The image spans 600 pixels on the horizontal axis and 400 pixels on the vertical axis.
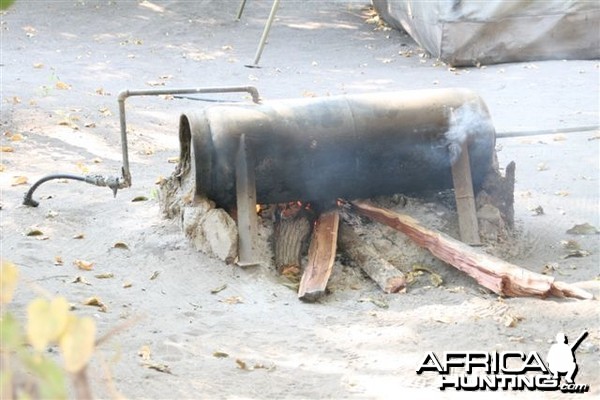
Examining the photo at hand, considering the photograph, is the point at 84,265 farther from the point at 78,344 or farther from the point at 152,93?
the point at 78,344

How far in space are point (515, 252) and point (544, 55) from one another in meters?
6.94

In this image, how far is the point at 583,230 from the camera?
6148 millimetres

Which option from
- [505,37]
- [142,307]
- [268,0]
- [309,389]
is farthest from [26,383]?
[268,0]

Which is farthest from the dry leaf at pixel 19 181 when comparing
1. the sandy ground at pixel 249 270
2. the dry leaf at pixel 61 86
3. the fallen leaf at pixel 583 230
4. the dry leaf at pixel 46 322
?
the dry leaf at pixel 46 322

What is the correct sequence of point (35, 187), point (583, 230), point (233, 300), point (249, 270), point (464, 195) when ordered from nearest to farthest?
1. point (233, 300)
2. point (249, 270)
3. point (464, 195)
4. point (583, 230)
5. point (35, 187)

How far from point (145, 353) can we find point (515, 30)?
9.25m

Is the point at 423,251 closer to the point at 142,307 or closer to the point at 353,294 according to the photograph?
the point at 353,294

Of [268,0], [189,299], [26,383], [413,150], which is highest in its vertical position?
[26,383]

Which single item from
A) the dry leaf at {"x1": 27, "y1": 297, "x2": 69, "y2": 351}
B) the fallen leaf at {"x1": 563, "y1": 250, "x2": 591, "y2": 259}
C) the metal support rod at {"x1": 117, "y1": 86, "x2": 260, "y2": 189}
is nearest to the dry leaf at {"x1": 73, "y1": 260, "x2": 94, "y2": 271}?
the metal support rod at {"x1": 117, "y1": 86, "x2": 260, "y2": 189}

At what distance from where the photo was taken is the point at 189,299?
5.06 m

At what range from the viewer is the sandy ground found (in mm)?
4109

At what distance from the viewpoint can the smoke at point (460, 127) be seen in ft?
19.4

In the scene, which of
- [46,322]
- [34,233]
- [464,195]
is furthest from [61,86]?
[46,322]

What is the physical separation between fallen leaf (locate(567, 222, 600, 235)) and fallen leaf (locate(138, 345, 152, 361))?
124 inches
